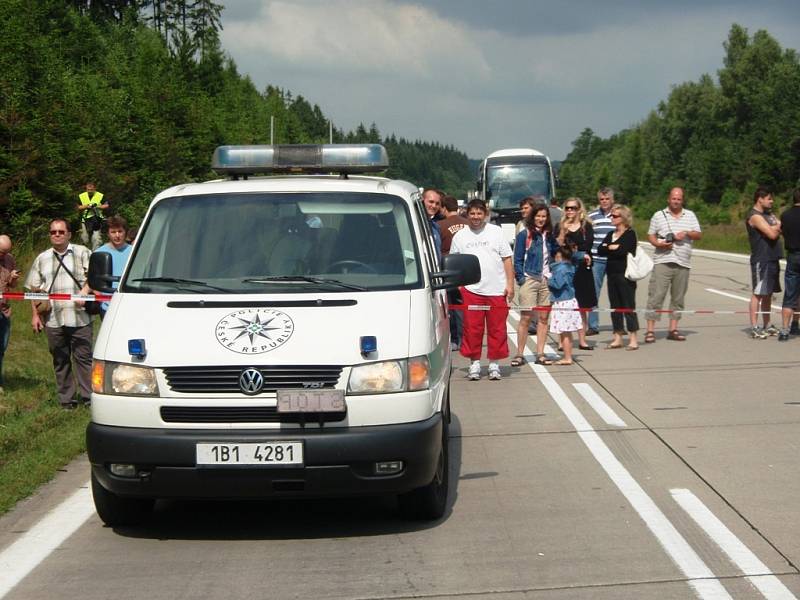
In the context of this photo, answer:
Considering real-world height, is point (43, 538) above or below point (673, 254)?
below

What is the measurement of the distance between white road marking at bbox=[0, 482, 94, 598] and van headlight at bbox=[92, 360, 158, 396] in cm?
88

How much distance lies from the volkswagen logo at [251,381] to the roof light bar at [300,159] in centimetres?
259

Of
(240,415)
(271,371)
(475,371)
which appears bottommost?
(475,371)

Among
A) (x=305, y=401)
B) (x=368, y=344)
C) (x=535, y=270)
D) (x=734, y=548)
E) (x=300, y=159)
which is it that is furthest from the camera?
(x=535, y=270)

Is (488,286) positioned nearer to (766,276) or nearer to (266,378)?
(766,276)

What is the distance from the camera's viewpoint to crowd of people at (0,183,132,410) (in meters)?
11.3

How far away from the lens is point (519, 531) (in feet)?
22.2

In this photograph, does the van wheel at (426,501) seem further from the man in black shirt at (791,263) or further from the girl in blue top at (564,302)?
the man in black shirt at (791,263)

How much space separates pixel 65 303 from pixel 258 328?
17.0 feet

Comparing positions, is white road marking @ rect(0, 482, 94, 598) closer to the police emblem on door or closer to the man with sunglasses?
the police emblem on door

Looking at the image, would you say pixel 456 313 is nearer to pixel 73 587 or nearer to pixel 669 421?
pixel 669 421

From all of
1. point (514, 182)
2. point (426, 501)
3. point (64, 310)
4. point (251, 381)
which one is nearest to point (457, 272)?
point (426, 501)

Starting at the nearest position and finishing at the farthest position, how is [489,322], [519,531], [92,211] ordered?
[519,531] → [489,322] → [92,211]

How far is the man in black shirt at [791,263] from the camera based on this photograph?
15.9 m
